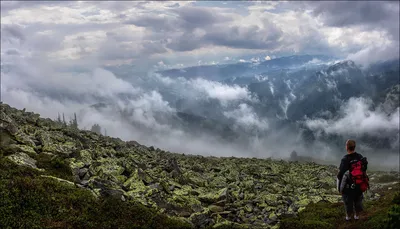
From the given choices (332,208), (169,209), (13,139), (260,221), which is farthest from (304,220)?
(13,139)

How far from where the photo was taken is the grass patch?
51.6 ft

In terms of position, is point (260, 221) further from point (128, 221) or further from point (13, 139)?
point (13, 139)

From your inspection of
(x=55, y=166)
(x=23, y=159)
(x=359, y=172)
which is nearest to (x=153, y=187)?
(x=55, y=166)

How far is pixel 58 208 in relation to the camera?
16844 millimetres

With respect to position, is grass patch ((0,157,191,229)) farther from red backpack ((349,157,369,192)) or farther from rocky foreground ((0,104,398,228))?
red backpack ((349,157,369,192))

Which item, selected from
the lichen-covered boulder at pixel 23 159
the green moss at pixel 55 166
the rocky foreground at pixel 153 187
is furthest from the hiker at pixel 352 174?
the lichen-covered boulder at pixel 23 159

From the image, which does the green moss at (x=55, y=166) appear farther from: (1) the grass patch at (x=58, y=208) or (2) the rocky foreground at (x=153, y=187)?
(1) the grass patch at (x=58, y=208)

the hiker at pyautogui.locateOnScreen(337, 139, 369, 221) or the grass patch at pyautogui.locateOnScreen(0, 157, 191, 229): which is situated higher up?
the hiker at pyautogui.locateOnScreen(337, 139, 369, 221)

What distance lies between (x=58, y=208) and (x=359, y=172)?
15.3 meters

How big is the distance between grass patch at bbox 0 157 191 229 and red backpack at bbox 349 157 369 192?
30.4ft

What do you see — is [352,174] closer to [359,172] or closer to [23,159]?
[359,172]

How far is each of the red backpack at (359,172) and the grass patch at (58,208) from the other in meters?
9.27

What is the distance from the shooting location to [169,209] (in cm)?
2131

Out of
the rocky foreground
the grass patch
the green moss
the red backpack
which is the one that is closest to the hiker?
the red backpack
